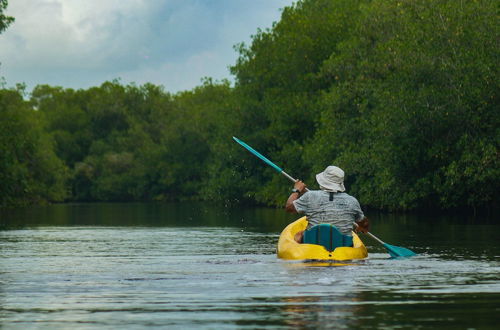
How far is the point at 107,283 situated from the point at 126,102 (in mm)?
102814

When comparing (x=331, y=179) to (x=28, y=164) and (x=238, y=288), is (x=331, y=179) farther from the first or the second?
(x=28, y=164)

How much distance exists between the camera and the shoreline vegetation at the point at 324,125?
36194 mm

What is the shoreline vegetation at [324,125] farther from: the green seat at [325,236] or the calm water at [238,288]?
the green seat at [325,236]

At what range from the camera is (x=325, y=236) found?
622 inches

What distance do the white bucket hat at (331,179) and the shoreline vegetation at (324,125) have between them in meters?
18.9

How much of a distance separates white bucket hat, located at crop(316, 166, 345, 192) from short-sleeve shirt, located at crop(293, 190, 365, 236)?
12cm

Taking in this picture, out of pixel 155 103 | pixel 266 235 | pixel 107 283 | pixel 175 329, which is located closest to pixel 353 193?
pixel 266 235

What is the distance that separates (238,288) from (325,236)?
3.67 metres

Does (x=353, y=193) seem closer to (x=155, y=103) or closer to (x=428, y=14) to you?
(x=428, y=14)

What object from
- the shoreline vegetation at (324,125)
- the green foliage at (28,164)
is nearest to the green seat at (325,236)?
the shoreline vegetation at (324,125)

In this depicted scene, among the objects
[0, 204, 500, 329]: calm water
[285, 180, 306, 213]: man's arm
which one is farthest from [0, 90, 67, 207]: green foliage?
[285, 180, 306, 213]: man's arm

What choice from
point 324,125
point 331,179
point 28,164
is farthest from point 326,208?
point 28,164

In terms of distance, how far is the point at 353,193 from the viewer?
46062mm

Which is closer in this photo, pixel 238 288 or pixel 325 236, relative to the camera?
pixel 238 288
